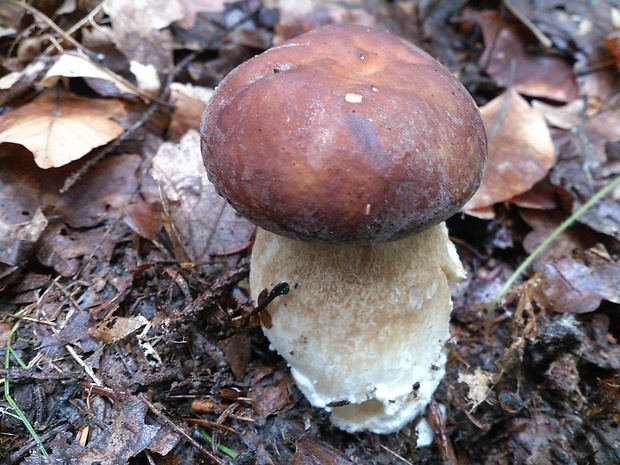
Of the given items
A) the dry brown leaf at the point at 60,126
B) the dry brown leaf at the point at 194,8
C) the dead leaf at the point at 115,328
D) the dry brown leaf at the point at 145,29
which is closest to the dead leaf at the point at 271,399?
the dead leaf at the point at 115,328

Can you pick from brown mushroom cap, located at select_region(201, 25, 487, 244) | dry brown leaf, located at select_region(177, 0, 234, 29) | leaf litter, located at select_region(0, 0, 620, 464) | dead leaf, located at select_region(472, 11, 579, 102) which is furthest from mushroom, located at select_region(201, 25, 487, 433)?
dead leaf, located at select_region(472, 11, 579, 102)

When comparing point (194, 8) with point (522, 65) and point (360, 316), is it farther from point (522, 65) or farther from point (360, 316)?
point (360, 316)

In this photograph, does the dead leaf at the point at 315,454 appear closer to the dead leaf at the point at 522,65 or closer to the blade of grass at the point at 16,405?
the blade of grass at the point at 16,405

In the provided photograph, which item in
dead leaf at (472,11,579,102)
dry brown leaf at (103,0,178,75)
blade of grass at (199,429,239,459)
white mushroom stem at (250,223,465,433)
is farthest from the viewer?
dead leaf at (472,11,579,102)

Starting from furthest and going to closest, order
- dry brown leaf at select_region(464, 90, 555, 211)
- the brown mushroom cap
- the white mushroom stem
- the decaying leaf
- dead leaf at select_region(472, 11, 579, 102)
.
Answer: dead leaf at select_region(472, 11, 579, 102) → dry brown leaf at select_region(464, 90, 555, 211) → the decaying leaf → the white mushroom stem → the brown mushroom cap

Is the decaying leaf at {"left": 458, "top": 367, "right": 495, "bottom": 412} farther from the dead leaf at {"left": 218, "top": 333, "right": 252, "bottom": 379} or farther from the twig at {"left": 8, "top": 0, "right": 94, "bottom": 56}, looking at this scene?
the twig at {"left": 8, "top": 0, "right": 94, "bottom": 56}

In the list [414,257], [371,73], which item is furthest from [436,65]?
[414,257]
